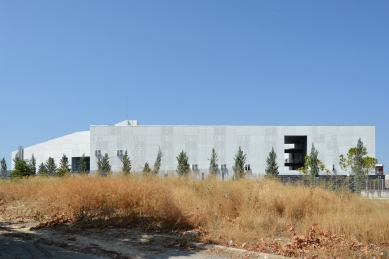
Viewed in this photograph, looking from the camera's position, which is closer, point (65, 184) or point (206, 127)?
point (65, 184)

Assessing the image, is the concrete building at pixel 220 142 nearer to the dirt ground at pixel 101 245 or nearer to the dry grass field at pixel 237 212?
the dry grass field at pixel 237 212

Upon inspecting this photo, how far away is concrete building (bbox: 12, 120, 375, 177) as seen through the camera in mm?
57250

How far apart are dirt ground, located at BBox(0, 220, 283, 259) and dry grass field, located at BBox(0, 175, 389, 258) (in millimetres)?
525

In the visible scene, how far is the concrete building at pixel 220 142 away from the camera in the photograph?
188 feet

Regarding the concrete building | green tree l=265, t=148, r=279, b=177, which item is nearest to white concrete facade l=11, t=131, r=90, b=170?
the concrete building

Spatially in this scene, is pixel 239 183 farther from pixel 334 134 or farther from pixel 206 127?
pixel 334 134

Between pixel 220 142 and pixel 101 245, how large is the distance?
160 feet

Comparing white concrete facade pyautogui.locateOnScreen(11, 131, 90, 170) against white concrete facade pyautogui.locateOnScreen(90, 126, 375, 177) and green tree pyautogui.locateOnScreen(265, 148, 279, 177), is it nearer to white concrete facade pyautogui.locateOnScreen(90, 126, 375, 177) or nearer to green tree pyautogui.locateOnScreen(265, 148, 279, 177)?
white concrete facade pyautogui.locateOnScreen(90, 126, 375, 177)

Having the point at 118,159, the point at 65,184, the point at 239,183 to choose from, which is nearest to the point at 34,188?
the point at 65,184

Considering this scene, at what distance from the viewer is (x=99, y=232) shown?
1079 cm

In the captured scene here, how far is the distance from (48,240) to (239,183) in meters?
7.17

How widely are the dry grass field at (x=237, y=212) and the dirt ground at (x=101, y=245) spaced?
1.72ft

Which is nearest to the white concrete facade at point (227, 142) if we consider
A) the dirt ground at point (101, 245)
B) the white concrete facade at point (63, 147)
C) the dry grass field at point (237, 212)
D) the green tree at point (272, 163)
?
the green tree at point (272, 163)

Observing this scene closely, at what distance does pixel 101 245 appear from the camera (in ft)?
30.1
